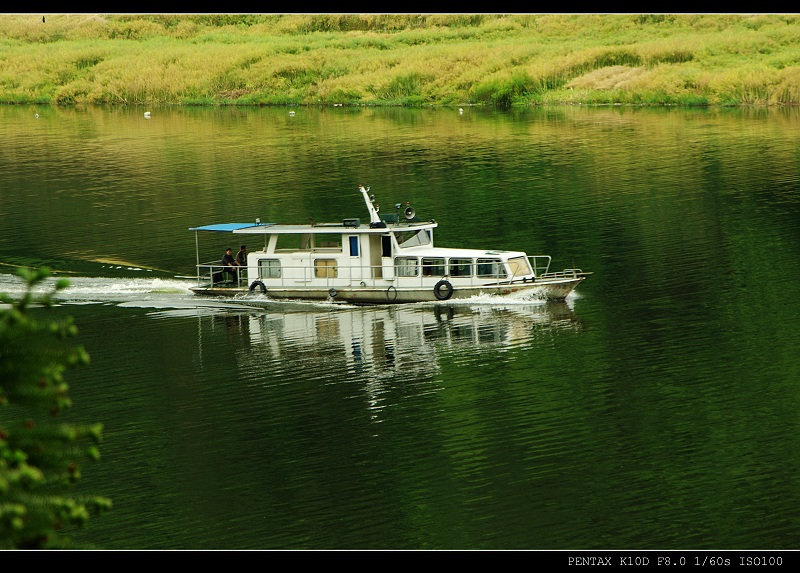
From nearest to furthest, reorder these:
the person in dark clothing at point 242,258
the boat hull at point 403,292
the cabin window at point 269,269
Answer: the boat hull at point 403,292
the cabin window at point 269,269
the person in dark clothing at point 242,258

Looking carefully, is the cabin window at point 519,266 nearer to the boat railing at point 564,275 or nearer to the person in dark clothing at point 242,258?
the boat railing at point 564,275

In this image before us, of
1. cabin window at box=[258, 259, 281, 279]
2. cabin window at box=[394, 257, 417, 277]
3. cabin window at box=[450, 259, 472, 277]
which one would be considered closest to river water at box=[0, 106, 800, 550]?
cabin window at box=[450, 259, 472, 277]

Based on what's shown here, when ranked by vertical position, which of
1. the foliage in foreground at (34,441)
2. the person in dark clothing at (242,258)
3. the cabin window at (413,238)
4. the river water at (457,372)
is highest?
the foliage in foreground at (34,441)

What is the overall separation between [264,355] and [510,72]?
339ft

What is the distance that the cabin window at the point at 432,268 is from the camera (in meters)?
54.2

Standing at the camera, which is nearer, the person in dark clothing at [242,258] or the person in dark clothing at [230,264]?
the person in dark clothing at [230,264]

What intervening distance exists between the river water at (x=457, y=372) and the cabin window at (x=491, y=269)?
1.43m

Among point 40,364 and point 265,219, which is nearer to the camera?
point 40,364

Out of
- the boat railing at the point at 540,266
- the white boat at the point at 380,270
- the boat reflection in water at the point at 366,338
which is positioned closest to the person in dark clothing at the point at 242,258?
the white boat at the point at 380,270

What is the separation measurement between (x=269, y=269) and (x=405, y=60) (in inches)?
3909

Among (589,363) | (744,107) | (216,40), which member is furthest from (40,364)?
(216,40)

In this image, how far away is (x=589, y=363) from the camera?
4353cm

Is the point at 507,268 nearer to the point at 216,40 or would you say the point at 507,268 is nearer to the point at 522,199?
the point at 522,199
